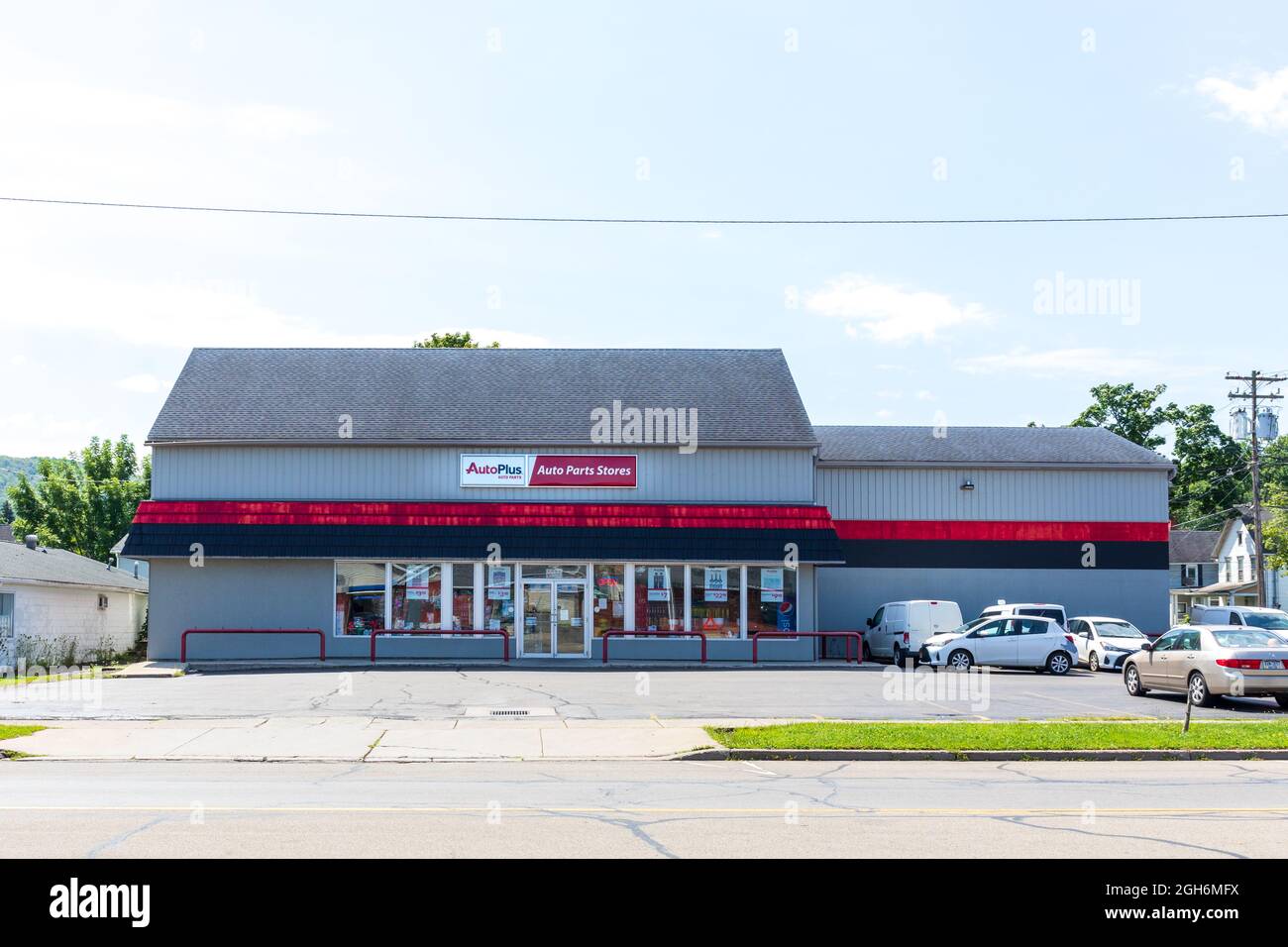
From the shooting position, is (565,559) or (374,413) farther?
(374,413)

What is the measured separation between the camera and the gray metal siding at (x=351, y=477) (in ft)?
104

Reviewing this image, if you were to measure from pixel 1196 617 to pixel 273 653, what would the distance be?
29654 mm

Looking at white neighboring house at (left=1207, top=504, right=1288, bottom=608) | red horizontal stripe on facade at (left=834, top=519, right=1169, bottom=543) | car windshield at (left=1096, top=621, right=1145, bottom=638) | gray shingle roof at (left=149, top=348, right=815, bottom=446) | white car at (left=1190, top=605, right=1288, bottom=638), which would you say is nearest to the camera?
white car at (left=1190, top=605, right=1288, bottom=638)

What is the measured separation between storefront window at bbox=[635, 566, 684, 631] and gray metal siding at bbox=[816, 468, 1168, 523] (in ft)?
22.8

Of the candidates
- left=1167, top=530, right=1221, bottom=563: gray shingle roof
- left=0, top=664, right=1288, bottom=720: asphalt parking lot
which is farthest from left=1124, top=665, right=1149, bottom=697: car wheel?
left=1167, top=530, right=1221, bottom=563: gray shingle roof

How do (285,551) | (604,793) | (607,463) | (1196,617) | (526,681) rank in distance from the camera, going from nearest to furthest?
(604,793), (526,681), (285,551), (607,463), (1196,617)

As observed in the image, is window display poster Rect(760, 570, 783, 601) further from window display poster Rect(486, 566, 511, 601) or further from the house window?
the house window

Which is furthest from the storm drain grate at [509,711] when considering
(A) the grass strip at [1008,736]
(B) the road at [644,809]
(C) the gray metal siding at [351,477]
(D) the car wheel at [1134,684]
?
(C) the gray metal siding at [351,477]

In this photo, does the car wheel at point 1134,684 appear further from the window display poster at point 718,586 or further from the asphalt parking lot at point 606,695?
the window display poster at point 718,586

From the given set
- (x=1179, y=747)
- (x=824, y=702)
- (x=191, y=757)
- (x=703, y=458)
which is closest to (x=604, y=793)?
(x=191, y=757)

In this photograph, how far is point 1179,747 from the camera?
15.0 m

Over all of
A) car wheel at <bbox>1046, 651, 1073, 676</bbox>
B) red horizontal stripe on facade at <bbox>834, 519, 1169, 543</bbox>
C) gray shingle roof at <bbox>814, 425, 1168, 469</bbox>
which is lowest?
car wheel at <bbox>1046, 651, 1073, 676</bbox>

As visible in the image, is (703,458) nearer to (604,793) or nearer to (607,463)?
(607,463)

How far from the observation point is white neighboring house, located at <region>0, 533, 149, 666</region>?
3244 centimetres
